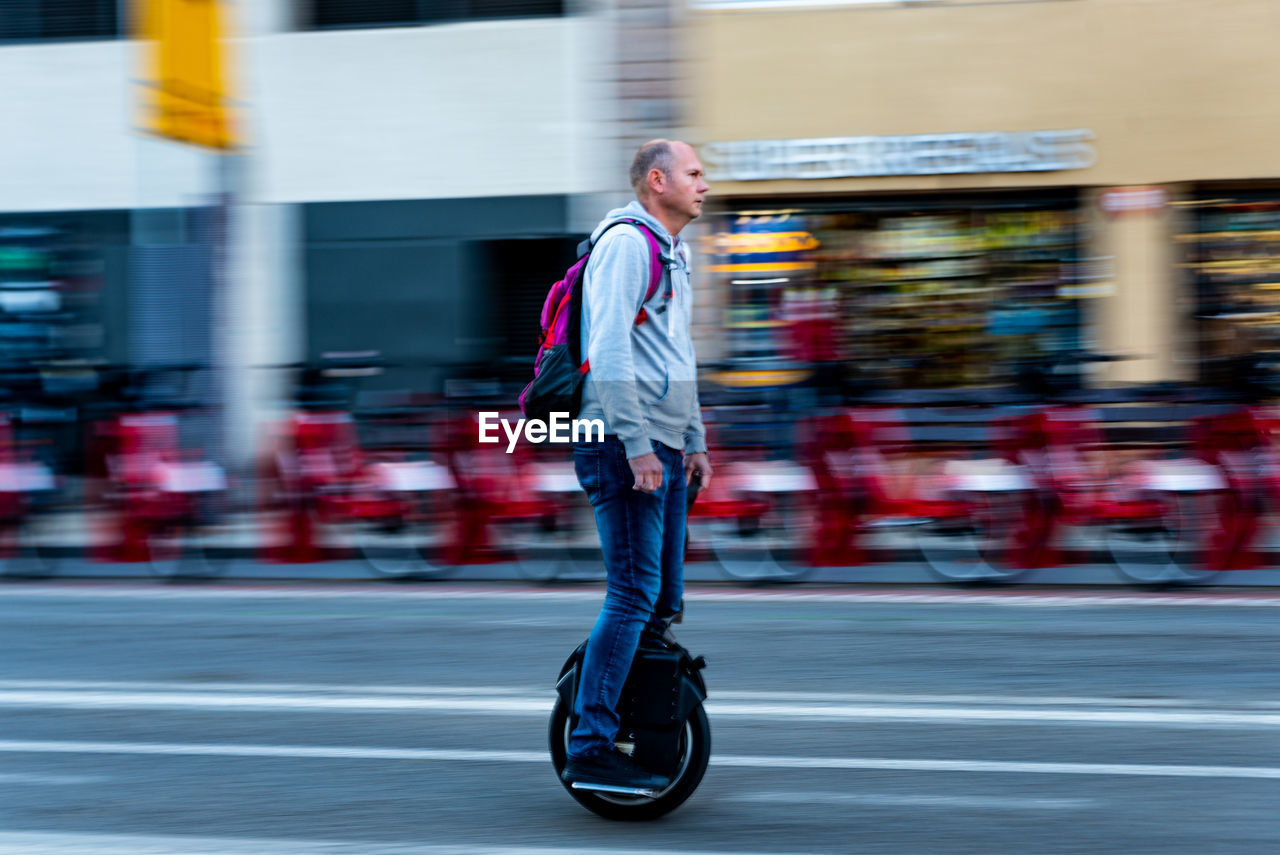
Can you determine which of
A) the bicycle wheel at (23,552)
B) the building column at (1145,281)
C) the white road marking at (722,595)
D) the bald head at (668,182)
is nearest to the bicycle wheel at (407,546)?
the white road marking at (722,595)

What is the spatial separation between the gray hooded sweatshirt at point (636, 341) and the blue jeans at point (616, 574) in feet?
0.37

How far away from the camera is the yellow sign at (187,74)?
11.9 m

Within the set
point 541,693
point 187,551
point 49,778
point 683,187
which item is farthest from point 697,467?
point 187,551

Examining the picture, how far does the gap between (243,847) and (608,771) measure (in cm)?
95

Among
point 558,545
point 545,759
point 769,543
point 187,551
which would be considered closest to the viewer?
Result: point 545,759

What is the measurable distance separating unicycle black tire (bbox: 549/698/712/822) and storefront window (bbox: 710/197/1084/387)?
10.8m

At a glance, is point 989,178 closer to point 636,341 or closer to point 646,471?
point 636,341

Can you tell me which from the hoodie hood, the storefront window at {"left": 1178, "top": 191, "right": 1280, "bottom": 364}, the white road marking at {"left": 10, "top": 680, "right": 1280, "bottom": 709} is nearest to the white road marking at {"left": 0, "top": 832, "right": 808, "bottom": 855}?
the hoodie hood

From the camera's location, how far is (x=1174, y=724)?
567 centimetres

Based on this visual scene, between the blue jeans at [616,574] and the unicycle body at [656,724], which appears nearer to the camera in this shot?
the blue jeans at [616,574]

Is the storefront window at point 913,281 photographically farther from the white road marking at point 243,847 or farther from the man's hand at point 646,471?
the white road marking at point 243,847

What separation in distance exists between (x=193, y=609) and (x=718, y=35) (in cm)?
851

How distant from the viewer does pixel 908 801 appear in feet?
15.3

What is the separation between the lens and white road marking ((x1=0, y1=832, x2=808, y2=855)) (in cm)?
422
